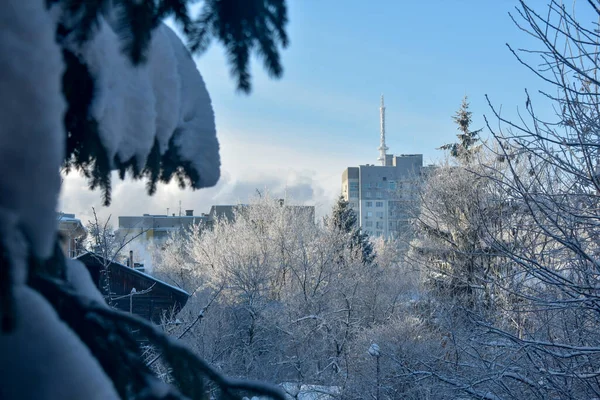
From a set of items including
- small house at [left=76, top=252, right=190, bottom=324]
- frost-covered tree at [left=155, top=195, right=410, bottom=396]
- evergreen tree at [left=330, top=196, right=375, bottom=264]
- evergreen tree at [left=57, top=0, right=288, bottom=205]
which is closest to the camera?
evergreen tree at [left=57, top=0, right=288, bottom=205]

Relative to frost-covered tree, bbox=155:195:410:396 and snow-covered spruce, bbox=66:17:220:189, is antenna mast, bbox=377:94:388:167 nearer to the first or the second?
frost-covered tree, bbox=155:195:410:396

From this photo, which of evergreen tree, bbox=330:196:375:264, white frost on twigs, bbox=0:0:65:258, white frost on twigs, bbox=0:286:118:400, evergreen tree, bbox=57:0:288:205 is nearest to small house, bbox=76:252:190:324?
evergreen tree, bbox=330:196:375:264

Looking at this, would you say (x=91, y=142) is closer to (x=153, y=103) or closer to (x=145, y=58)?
→ (x=153, y=103)

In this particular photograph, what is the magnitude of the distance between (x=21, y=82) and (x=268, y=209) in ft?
80.6

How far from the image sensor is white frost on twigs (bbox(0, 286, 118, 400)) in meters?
0.89

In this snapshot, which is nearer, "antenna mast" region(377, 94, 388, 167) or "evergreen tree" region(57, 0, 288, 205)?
"evergreen tree" region(57, 0, 288, 205)

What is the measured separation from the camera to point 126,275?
49.9ft

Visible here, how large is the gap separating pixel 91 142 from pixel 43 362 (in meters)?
0.59

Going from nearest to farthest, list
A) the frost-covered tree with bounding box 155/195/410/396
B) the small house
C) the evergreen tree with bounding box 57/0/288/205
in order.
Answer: the evergreen tree with bounding box 57/0/288/205, the small house, the frost-covered tree with bounding box 155/195/410/396

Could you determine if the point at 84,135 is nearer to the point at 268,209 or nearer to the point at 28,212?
the point at 28,212

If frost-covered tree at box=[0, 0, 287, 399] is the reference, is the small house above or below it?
below

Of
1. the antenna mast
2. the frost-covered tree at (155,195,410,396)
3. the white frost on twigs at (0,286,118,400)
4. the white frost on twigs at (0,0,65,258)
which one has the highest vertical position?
the antenna mast

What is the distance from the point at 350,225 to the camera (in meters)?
26.5

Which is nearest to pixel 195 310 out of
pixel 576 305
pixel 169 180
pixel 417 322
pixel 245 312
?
pixel 245 312
